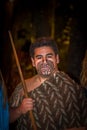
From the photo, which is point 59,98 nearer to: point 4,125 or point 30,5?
point 4,125

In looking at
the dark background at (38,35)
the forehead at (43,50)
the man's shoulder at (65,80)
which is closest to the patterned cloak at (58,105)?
the man's shoulder at (65,80)

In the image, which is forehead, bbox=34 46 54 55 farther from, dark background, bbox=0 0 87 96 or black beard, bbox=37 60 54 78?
dark background, bbox=0 0 87 96

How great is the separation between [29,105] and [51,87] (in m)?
0.30

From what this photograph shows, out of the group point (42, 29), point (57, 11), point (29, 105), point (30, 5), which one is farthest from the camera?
point (57, 11)

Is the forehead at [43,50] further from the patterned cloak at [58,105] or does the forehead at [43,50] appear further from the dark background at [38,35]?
the dark background at [38,35]

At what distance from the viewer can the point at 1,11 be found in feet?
32.6

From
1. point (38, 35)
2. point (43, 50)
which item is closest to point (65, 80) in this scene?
point (43, 50)

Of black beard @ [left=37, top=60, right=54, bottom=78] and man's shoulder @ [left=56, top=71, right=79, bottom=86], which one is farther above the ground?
black beard @ [left=37, top=60, right=54, bottom=78]

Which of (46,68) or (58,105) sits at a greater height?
(46,68)

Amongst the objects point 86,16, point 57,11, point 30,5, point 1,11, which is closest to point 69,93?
point 86,16

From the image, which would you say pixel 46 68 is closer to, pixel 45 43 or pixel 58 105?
pixel 45 43

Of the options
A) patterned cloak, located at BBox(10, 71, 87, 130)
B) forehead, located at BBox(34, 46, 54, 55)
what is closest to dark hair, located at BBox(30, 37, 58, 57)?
forehead, located at BBox(34, 46, 54, 55)

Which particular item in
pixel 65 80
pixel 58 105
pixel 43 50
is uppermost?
pixel 43 50

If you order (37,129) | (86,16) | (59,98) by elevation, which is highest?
(86,16)
